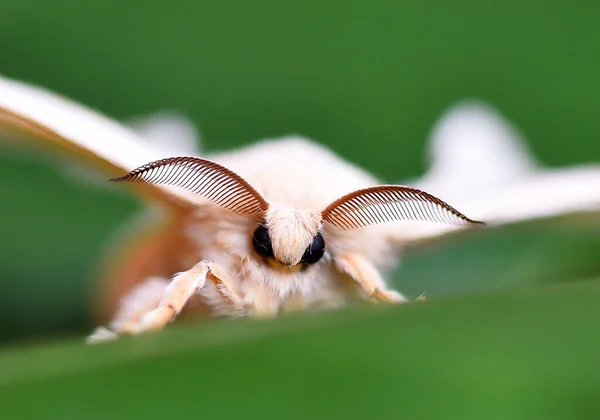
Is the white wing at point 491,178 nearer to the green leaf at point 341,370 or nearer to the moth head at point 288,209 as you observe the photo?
the moth head at point 288,209

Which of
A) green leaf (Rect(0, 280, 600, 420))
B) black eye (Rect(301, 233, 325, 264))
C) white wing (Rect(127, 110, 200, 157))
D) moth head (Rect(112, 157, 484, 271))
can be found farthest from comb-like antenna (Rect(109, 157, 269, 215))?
white wing (Rect(127, 110, 200, 157))

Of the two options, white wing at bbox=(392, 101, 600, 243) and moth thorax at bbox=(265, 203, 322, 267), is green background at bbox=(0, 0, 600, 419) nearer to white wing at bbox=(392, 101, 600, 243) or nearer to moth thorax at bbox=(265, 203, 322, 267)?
white wing at bbox=(392, 101, 600, 243)

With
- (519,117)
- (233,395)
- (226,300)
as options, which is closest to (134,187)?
(226,300)

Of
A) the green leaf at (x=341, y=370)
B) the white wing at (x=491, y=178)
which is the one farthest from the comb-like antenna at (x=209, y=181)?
the green leaf at (x=341, y=370)

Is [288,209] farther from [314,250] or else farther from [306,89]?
[306,89]

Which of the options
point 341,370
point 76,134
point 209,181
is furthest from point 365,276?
point 341,370

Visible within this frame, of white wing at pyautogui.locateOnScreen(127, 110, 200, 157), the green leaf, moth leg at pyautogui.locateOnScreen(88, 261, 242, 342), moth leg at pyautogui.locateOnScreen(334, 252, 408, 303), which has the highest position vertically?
white wing at pyautogui.locateOnScreen(127, 110, 200, 157)

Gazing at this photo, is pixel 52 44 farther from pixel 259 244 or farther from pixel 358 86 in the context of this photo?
pixel 259 244
